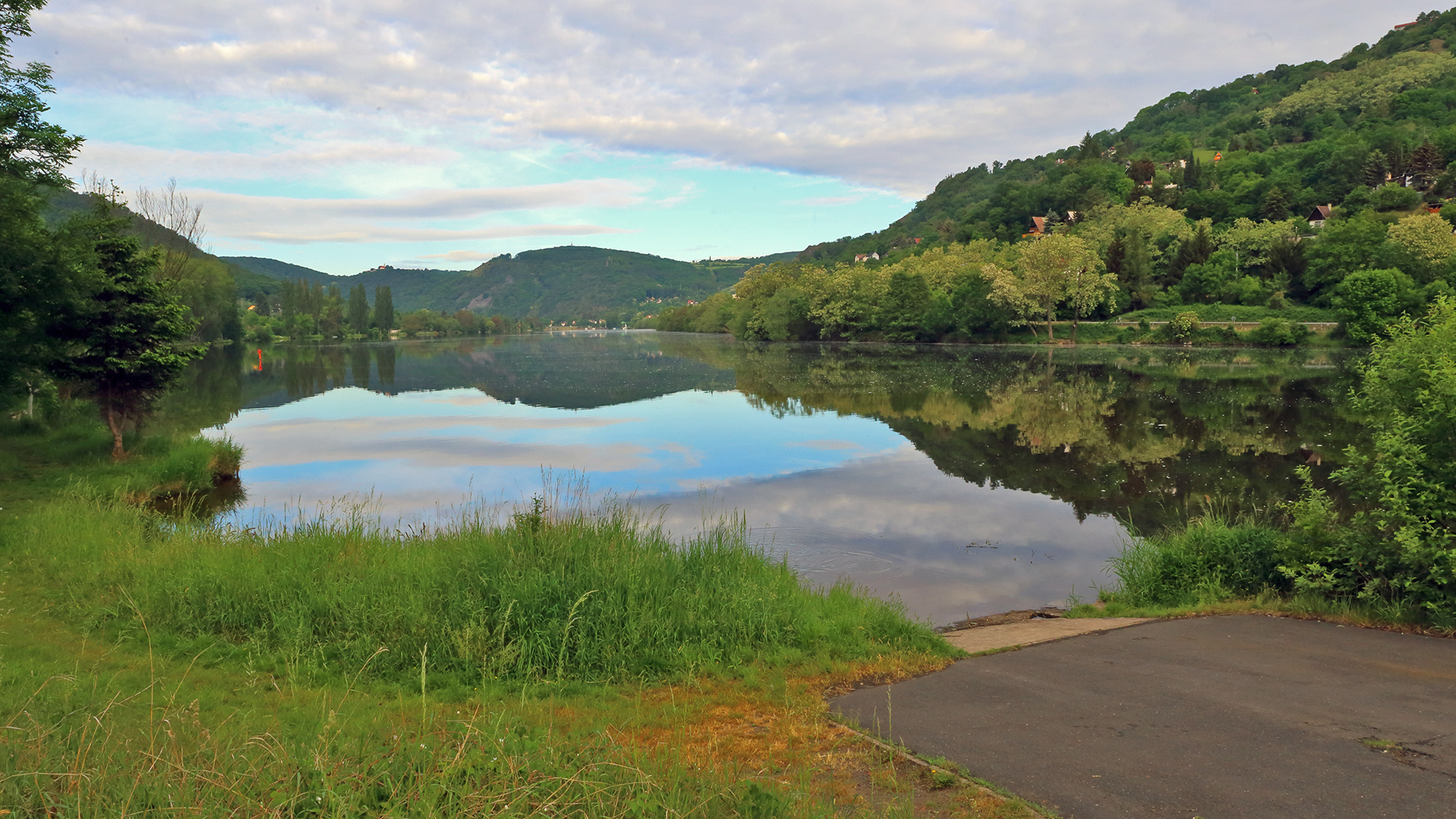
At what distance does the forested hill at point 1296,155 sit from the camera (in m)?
103

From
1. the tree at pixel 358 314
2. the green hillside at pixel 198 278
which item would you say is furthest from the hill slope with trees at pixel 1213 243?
the tree at pixel 358 314

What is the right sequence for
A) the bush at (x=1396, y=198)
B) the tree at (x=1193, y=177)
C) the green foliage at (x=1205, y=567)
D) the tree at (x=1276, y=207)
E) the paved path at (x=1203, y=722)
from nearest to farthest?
the paved path at (x=1203, y=722) < the green foliage at (x=1205, y=567) < the bush at (x=1396, y=198) < the tree at (x=1276, y=207) < the tree at (x=1193, y=177)

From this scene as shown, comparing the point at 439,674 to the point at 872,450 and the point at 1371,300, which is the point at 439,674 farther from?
the point at 1371,300

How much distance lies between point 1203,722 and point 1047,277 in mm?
82482

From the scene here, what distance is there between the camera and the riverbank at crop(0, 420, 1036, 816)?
4211 mm

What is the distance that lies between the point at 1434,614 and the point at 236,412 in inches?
1736

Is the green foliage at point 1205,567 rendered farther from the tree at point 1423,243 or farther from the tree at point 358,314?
the tree at point 358,314

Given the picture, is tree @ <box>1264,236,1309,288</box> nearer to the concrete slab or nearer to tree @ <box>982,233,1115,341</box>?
tree @ <box>982,233,1115,341</box>

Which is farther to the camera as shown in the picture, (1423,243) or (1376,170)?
(1376,170)


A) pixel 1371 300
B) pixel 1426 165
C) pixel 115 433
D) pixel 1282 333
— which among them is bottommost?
pixel 115 433

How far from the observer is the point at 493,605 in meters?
9.18

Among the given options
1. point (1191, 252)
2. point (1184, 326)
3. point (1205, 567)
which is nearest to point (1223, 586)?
point (1205, 567)

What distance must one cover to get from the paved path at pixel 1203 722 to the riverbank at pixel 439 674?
63cm

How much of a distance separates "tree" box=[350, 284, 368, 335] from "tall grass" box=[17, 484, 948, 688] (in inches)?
6519
